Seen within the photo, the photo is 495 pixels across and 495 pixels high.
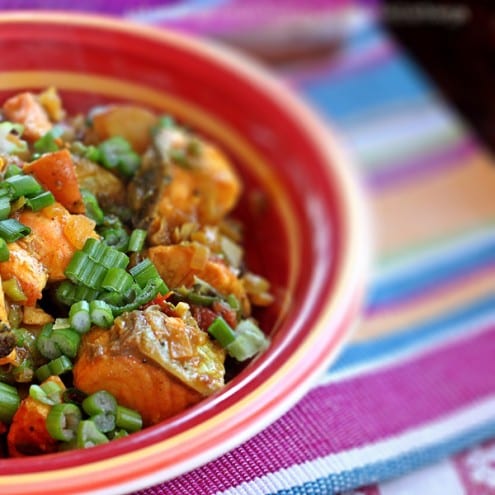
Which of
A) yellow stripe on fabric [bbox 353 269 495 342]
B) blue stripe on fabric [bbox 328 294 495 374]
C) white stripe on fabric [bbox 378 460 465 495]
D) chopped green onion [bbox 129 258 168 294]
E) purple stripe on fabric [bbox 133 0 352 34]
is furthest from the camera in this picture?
purple stripe on fabric [bbox 133 0 352 34]

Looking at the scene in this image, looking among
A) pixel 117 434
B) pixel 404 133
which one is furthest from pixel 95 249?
pixel 404 133

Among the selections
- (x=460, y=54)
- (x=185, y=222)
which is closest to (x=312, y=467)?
(x=185, y=222)

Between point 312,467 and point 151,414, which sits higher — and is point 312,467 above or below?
below

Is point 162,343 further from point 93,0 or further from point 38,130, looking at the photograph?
point 93,0

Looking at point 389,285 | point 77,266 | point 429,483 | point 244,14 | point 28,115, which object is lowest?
point 429,483

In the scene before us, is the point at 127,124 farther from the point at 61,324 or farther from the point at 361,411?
the point at 361,411

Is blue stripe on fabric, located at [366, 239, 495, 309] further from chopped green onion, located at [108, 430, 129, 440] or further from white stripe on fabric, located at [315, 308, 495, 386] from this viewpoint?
chopped green onion, located at [108, 430, 129, 440]

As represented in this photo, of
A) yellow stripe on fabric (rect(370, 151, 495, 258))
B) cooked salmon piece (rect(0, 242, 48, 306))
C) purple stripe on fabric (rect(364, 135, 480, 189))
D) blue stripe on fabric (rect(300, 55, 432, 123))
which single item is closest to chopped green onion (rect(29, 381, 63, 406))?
cooked salmon piece (rect(0, 242, 48, 306))
